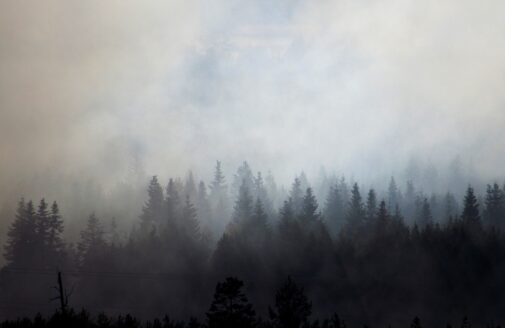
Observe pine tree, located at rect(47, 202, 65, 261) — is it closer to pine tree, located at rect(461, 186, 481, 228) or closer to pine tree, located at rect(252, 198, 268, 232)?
pine tree, located at rect(252, 198, 268, 232)

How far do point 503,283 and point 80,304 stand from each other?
264ft

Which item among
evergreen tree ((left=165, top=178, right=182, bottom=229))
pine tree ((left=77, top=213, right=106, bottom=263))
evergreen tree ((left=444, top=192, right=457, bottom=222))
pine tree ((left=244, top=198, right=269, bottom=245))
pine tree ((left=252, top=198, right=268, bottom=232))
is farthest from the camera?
evergreen tree ((left=444, top=192, right=457, bottom=222))

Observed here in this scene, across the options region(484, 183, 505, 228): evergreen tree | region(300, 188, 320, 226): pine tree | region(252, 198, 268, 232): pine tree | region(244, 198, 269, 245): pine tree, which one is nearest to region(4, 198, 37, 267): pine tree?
region(244, 198, 269, 245): pine tree

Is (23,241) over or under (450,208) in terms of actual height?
under

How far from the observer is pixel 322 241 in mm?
130750

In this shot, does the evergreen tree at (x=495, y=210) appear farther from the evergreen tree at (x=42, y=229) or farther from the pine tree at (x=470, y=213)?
the evergreen tree at (x=42, y=229)

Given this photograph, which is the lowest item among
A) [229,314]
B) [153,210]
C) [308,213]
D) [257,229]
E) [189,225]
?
[229,314]

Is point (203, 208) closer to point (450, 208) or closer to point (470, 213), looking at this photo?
point (450, 208)

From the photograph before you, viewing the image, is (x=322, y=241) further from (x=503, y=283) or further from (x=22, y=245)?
(x=22, y=245)

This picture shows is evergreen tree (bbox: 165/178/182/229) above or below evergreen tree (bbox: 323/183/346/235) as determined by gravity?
above

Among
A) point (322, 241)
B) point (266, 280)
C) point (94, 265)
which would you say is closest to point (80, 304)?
point (94, 265)

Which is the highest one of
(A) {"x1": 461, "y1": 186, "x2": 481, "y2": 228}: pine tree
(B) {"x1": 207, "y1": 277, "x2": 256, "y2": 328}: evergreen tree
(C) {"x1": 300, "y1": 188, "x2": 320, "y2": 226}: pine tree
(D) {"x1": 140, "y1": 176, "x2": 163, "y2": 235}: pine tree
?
(D) {"x1": 140, "y1": 176, "x2": 163, "y2": 235}: pine tree

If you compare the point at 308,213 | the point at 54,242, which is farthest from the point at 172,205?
the point at 308,213

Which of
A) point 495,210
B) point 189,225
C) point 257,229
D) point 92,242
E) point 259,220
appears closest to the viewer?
point 257,229
